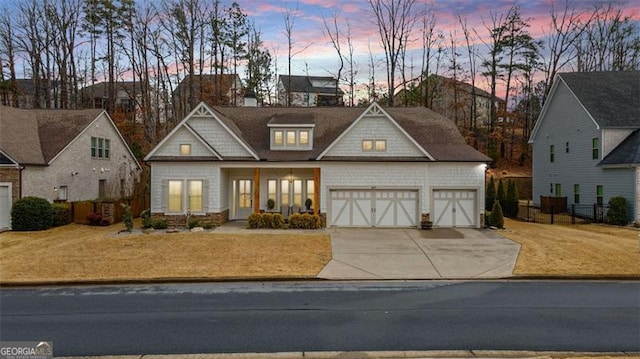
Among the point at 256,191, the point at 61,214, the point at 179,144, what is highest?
the point at 179,144

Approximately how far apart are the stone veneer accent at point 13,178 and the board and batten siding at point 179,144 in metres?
7.27

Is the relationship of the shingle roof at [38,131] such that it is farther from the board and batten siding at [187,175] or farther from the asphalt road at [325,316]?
the asphalt road at [325,316]

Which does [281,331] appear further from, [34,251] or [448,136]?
[448,136]

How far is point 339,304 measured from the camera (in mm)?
9477

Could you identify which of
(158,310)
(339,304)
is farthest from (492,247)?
(158,310)

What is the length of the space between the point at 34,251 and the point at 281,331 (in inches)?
497

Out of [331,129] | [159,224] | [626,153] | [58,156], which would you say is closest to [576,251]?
[626,153]

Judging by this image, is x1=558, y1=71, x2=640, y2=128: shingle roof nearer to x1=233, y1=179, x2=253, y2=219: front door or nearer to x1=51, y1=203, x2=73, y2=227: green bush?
x1=233, y1=179, x2=253, y2=219: front door

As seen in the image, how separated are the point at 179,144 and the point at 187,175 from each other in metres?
1.68

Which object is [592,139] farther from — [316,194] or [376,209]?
[316,194]

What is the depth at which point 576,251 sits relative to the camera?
14984 mm

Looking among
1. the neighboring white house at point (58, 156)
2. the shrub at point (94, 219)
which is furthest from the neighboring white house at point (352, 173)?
the neighboring white house at point (58, 156)

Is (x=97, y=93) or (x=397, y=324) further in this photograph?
(x=97, y=93)

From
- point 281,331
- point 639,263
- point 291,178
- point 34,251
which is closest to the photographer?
point 281,331
